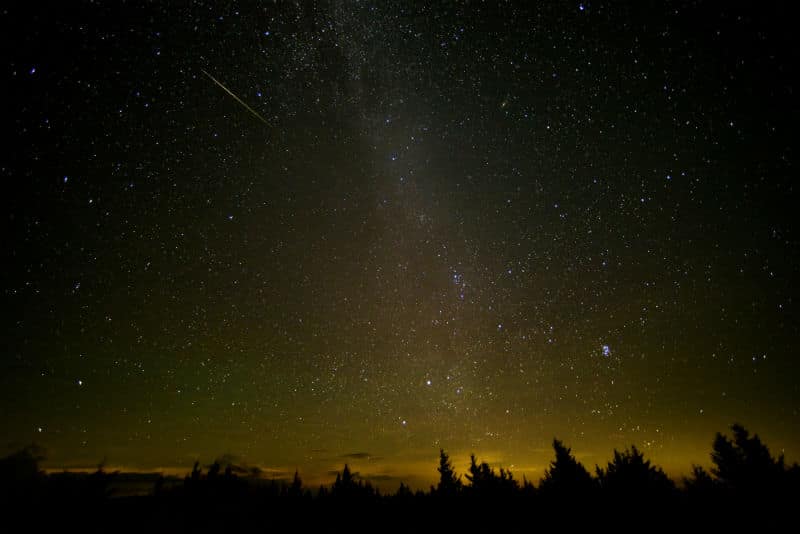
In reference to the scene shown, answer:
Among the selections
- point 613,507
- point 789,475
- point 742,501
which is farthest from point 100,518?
point 789,475

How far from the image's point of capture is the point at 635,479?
2402cm

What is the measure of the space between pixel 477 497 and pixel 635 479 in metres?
16.8

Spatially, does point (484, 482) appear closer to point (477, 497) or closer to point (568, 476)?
point (477, 497)

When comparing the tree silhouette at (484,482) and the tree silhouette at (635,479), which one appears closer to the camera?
the tree silhouette at (635,479)

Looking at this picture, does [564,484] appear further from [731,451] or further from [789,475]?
[789,475]

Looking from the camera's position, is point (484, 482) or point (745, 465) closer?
point (745, 465)

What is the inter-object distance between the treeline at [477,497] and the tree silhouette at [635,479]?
0.07 m

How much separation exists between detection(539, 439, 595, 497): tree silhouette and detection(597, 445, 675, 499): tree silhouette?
65.0 inches

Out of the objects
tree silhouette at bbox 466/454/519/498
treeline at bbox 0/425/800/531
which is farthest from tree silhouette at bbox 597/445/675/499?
tree silhouette at bbox 466/454/519/498

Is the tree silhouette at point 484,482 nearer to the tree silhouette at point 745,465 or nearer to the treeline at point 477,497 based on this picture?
the treeline at point 477,497

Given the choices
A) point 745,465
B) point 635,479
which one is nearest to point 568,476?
point 635,479

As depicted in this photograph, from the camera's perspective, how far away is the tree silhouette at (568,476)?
2567 cm

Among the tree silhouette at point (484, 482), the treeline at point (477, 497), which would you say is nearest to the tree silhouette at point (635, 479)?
the treeline at point (477, 497)

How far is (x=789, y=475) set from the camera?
80.1 feet
